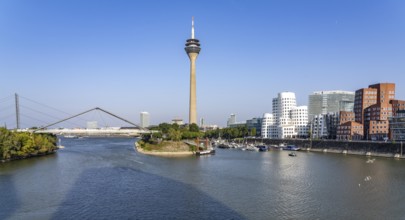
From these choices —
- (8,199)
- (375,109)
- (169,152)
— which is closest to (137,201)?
(8,199)

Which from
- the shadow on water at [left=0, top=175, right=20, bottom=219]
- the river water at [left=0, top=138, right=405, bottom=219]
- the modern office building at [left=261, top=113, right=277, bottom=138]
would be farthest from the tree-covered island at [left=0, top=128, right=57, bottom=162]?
the modern office building at [left=261, top=113, right=277, bottom=138]

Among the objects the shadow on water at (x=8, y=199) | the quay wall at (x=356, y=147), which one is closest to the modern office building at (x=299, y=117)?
the quay wall at (x=356, y=147)

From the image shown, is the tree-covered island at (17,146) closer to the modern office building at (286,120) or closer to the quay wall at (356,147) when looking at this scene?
the quay wall at (356,147)

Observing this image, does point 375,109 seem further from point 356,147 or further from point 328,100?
point 328,100

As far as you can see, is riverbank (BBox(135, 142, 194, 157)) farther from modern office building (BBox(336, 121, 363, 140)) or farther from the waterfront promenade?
modern office building (BBox(336, 121, 363, 140))

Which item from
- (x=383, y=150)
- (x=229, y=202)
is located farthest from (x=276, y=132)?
(x=229, y=202)

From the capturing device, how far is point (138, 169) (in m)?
36.6

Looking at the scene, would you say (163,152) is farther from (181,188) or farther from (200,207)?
(200,207)

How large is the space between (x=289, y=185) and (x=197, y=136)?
43.2m

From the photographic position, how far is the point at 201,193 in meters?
24.1

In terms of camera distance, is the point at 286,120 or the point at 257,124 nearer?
the point at 286,120

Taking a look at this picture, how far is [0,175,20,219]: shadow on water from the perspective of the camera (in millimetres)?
18812

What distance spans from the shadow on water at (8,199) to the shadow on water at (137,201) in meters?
2.53

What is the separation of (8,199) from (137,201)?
8.08 m
